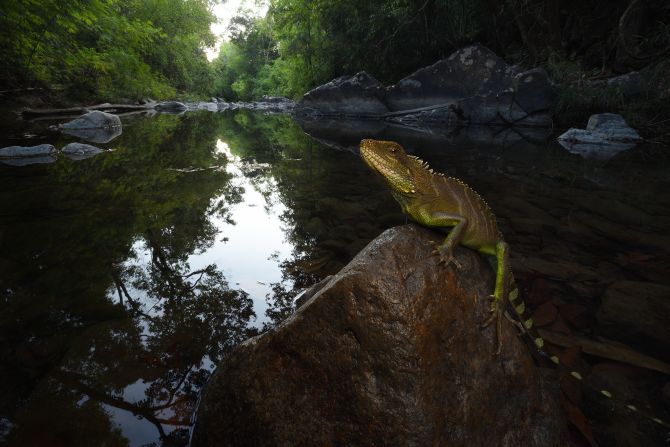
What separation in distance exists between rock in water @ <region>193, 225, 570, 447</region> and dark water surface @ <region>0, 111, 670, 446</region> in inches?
20.2

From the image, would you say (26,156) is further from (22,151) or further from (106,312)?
(106,312)

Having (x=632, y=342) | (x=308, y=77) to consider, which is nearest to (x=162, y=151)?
(x=632, y=342)

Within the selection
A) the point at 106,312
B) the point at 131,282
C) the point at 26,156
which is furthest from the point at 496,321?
the point at 26,156

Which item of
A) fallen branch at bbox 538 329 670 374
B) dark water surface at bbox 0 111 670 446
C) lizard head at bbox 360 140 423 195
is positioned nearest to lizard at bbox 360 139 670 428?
lizard head at bbox 360 140 423 195

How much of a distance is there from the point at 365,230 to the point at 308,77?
33333 mm

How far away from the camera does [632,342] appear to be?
3.14 meters

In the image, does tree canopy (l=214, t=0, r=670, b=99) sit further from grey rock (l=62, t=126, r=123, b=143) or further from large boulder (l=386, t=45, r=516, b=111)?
grey rock (l=62, t=126, r=123, b=143)

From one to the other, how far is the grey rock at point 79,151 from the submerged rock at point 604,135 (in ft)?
52.8

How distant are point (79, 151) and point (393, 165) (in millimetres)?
11006

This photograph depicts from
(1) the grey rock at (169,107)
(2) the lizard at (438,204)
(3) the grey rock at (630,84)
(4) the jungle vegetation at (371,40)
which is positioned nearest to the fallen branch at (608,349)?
(2) the lizard at (438,204)

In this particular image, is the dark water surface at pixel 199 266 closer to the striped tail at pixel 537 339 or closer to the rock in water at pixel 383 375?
the striped tail at pixel 537 339

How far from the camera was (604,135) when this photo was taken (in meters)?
14.5

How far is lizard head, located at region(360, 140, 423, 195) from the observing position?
2525 mm

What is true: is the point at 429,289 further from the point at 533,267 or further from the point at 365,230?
the point at 365,230
